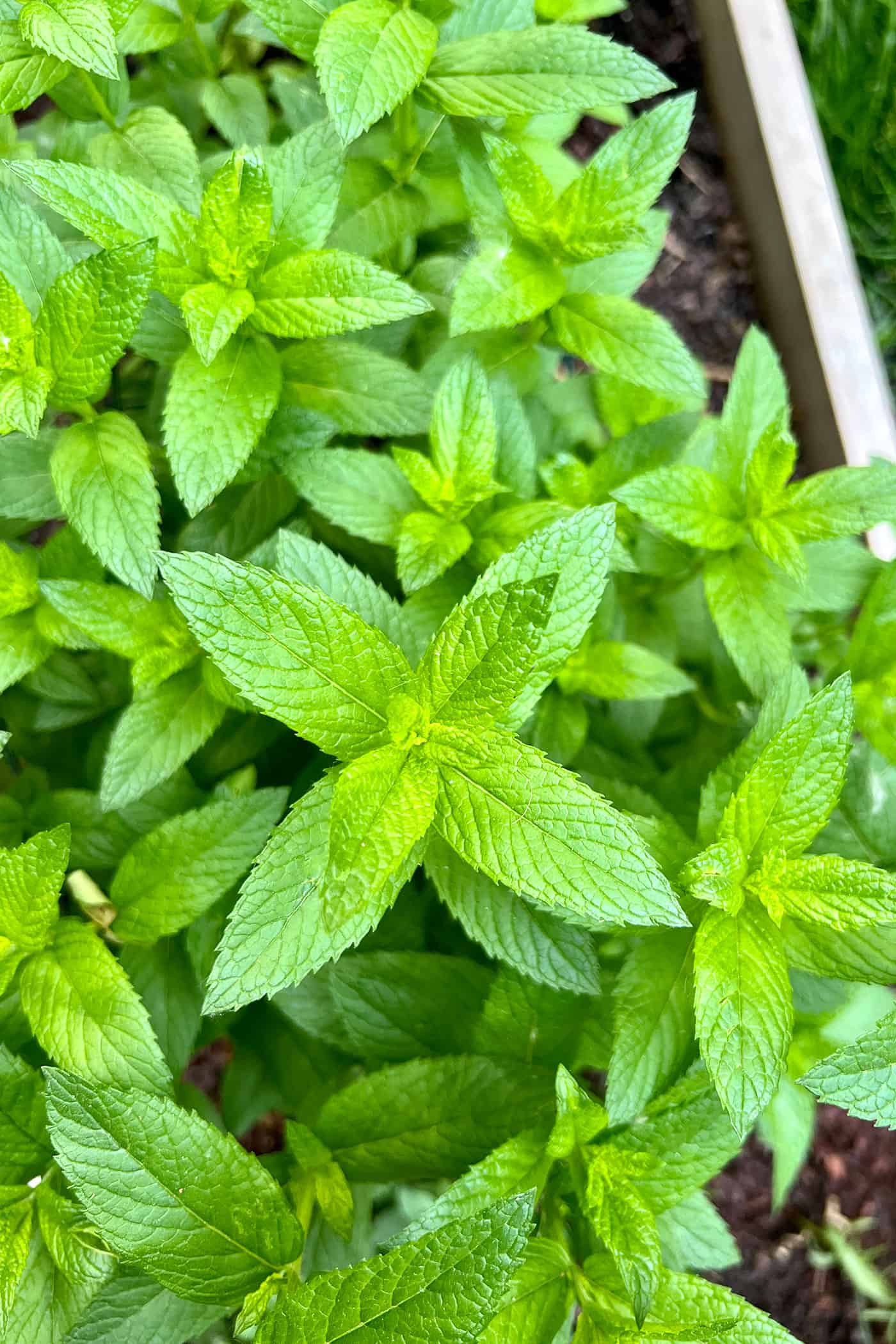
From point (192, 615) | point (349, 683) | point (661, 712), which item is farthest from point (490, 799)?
point (661, 712)

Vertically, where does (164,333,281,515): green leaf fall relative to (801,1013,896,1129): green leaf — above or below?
above

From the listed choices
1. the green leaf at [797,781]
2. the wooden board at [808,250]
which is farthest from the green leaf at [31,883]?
the wooden board at [808,250]

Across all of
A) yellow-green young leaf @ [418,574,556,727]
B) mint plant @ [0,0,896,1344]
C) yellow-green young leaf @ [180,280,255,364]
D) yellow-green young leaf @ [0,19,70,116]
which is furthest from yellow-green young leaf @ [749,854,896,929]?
yellow-green young leaf @ [0,19,70,116]

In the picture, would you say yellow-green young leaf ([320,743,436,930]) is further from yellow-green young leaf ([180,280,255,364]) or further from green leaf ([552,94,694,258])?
green leaf ([552,94,694,258])

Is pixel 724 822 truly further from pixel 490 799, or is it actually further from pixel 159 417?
pixel 159 417

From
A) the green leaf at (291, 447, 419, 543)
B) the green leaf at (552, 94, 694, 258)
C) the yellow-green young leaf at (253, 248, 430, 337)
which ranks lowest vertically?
the green leaf at (291, 447, 419, 543)

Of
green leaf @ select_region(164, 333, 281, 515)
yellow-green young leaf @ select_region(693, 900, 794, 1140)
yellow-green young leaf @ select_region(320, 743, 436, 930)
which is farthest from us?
green leaf @ select_region(164, 333, 281, 515)

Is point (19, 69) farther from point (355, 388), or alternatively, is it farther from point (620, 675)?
point (620, 675)
